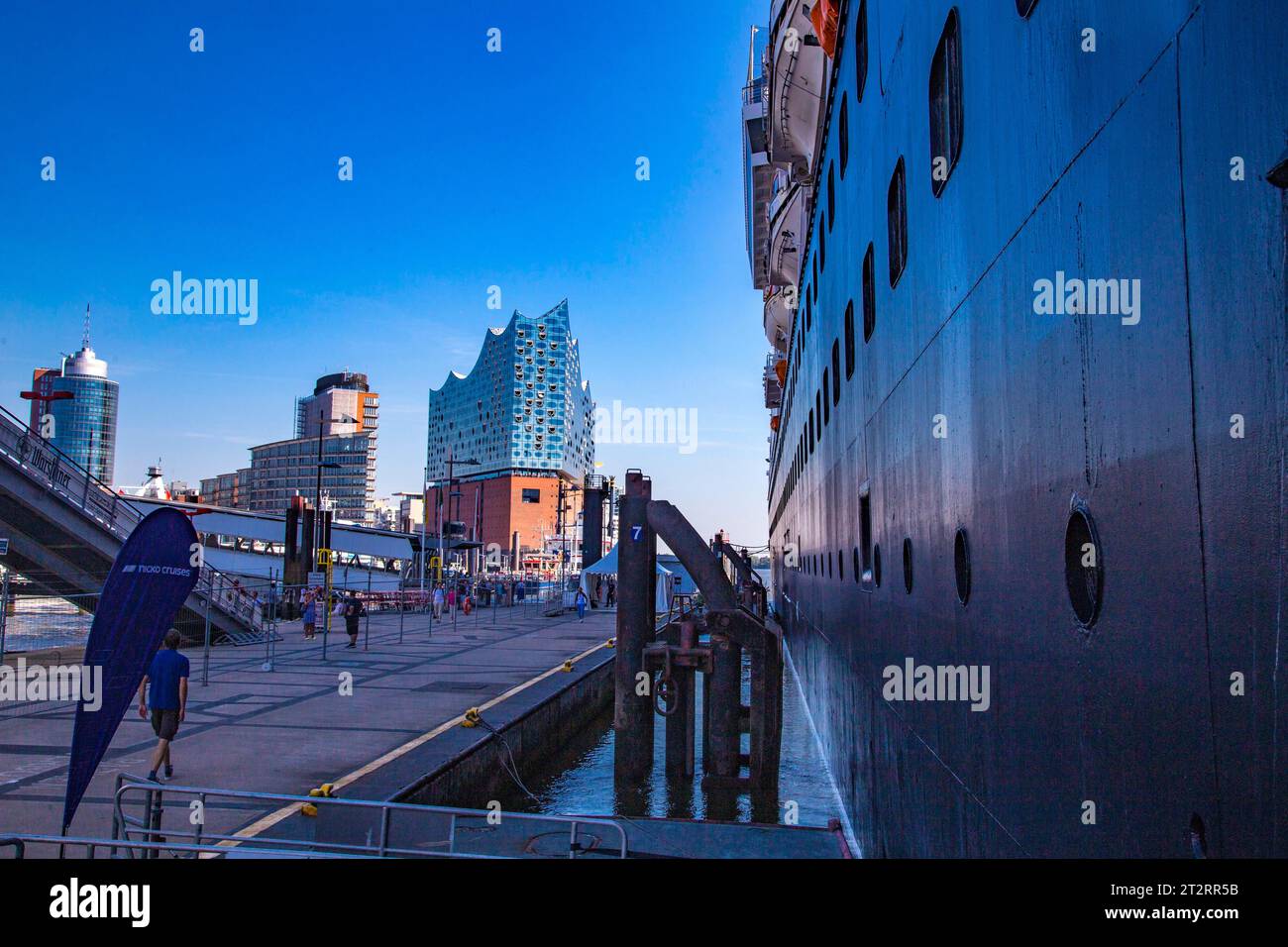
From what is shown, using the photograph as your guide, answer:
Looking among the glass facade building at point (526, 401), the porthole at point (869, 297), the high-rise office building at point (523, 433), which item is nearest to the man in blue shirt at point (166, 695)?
the porthole at point (869, 297)

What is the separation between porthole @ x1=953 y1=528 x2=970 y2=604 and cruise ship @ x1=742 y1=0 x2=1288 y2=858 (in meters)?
0.03

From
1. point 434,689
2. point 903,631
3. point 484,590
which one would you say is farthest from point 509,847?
point 484,590

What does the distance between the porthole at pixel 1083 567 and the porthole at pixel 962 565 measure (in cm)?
159

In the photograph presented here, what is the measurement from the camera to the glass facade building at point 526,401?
584 ft

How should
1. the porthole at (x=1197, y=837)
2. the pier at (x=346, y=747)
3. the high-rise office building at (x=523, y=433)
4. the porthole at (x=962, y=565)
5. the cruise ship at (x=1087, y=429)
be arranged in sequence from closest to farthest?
the cruise ship at (x=1087, y=429) → the porthole at (x=1197, y=837) → the porthole at (x=962, y=565) → the pier at (x=346, y=747) → the high-rise office building at (x=523, y=433)

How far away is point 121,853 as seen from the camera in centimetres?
665

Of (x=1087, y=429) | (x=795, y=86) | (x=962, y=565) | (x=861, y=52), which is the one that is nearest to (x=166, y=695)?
(x=962, y=565)

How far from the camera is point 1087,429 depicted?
3203 mm

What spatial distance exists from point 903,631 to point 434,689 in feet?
41.0

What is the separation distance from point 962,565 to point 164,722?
853cm
